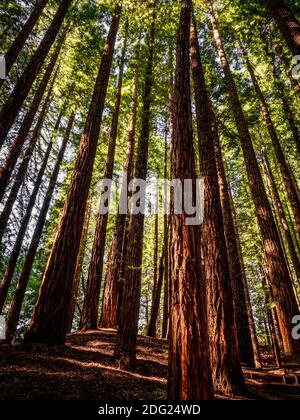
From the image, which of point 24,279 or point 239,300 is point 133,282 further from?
point 24,279

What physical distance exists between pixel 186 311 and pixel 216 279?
272 cm

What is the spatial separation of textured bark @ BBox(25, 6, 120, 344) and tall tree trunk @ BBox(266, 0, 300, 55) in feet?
15.9

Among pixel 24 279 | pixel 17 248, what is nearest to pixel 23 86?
pixel 24 279

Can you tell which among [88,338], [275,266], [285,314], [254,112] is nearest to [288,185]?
[254,112]

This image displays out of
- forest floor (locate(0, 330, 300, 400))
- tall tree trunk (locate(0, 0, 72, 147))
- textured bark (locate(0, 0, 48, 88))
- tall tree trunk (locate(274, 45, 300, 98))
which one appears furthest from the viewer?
tall tree trunk (locate(274, 45, 300, 98))

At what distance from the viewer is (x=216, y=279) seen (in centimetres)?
586

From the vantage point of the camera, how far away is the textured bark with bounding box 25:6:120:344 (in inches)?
214

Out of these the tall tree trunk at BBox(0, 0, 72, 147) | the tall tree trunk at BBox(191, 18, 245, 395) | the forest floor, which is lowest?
the forest floor

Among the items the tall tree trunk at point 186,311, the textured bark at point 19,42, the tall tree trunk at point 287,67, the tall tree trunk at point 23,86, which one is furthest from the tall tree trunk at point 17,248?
the tall tree trunk at point 287,67

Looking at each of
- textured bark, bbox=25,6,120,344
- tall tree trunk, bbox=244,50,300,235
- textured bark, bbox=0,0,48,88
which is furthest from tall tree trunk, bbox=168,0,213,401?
tall tree trunk, bbox=244,50,300,235

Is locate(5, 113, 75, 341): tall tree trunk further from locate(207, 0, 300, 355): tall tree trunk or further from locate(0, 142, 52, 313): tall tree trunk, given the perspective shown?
locate(207, 0, 300, 355): tall tree trunk

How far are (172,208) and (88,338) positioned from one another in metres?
6.31

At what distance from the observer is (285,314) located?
708 centimetres

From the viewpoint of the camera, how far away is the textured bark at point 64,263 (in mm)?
5438
